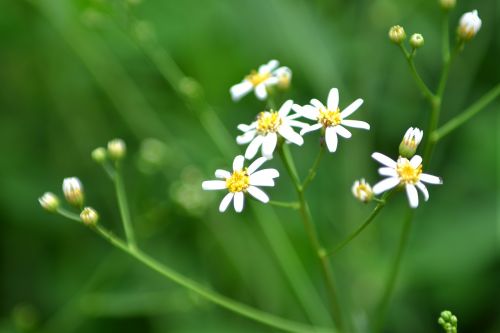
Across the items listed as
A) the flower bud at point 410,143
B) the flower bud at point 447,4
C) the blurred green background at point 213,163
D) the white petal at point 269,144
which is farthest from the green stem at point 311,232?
the flower bud at point 447,4

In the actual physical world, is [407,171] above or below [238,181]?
below

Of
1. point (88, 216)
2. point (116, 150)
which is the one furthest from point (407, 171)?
point (116, 150)

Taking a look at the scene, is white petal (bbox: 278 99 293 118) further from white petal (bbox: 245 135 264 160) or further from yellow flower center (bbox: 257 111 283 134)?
white petal (bbox: 245 135 264 160)

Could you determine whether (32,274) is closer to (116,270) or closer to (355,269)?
(116,270)

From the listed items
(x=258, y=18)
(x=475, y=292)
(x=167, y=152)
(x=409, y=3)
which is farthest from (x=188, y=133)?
(x=475, y=292)

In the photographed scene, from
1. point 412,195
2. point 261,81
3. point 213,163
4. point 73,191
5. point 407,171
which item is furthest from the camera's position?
point 213,163

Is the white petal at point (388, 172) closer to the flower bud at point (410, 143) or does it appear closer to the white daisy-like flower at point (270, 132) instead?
the flower bud at point (410, 143)

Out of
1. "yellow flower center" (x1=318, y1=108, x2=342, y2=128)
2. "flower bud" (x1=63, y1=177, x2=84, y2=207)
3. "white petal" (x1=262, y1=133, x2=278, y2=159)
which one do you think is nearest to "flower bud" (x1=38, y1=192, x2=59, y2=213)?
"flower bud" (x1=63, y1=177, x2=84, y2=207)

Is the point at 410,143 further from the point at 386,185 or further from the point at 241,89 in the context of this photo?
the point at 241,89
